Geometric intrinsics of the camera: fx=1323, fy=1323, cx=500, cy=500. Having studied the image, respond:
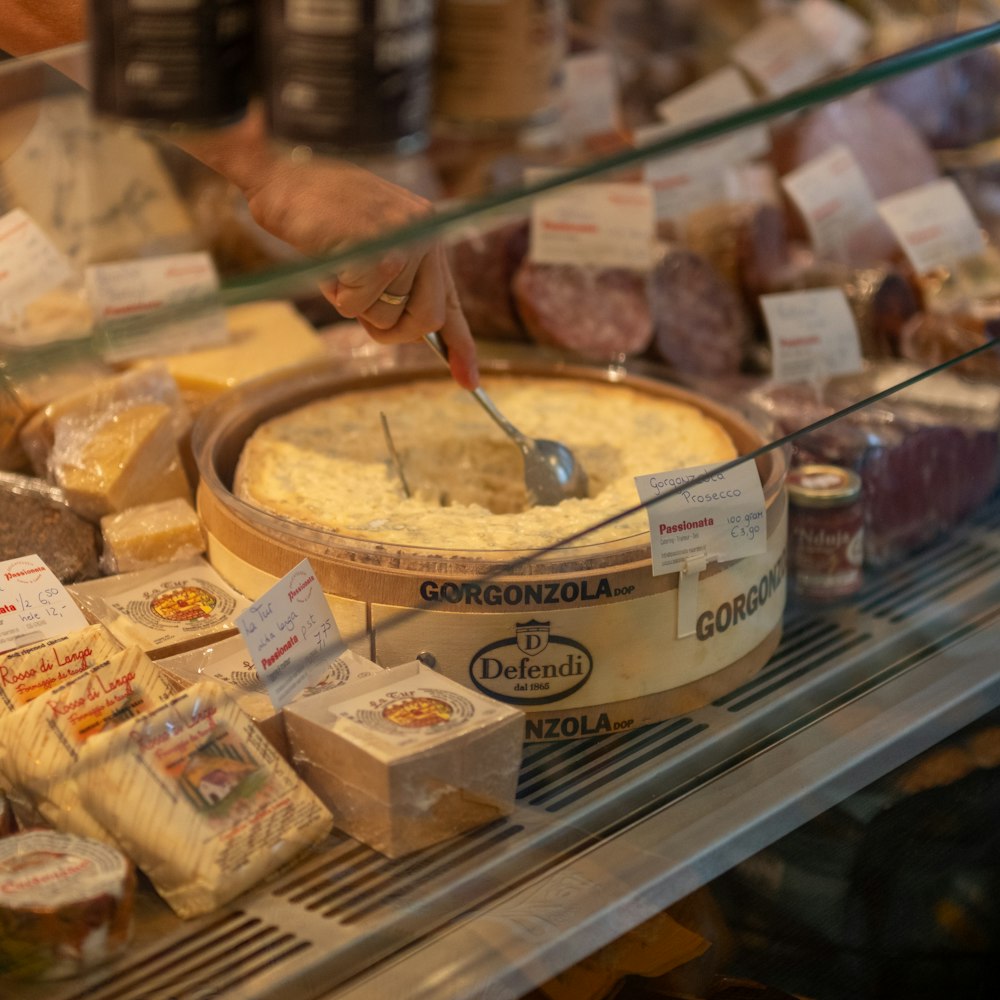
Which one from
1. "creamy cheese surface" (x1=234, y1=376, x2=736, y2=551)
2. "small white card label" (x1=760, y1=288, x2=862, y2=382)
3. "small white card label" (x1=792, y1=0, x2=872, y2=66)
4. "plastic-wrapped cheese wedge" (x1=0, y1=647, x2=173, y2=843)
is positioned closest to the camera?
"plastic-wrapped cheese wedge" (x1=0, y1=647, x2=173, y2=843)

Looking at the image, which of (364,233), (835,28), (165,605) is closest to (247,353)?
(165,605)

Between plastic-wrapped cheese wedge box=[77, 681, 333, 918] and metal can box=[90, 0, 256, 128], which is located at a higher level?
metal can box=[90, 0, 256, 128]

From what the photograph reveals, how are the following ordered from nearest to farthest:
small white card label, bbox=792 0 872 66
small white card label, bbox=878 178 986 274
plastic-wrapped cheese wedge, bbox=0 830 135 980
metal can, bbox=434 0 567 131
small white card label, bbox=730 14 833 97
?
1. plastic-wrapped cheese wedge, bbox=0 830 135 980
2. metal can, bbox=434 0 567 131
3. small white card label, bbox=878 178 986 274
4. small white card label, bbox=730 14 833 97
5. small white card label, bbox=792 0 872 66

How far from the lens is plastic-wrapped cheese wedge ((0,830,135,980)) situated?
897 millimetres

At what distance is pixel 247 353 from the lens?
172 cm

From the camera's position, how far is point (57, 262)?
1.49 m

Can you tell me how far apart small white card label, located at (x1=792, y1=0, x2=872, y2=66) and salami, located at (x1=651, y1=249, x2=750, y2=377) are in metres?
0.83

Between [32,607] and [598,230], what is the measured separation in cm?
102

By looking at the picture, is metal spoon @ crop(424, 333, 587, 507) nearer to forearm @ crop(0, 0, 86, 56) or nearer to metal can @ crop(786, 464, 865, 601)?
metal can @ crop(786, 464, 865, 601)

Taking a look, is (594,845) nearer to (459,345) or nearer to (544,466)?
(544,466)

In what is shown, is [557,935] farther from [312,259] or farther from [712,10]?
[712,10]

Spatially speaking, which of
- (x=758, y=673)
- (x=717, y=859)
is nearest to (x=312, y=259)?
A: (x=717, y=859)

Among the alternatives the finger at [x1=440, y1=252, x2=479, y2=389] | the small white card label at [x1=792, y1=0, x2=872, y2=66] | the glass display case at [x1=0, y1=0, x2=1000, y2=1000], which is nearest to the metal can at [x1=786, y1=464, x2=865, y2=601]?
the glass display case at [x1=0, y1=0, x2=1000, y2=1000]

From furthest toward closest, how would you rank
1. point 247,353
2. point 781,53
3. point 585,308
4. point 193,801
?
point 781,53, point 585,308, point 247,353, point 193,801
